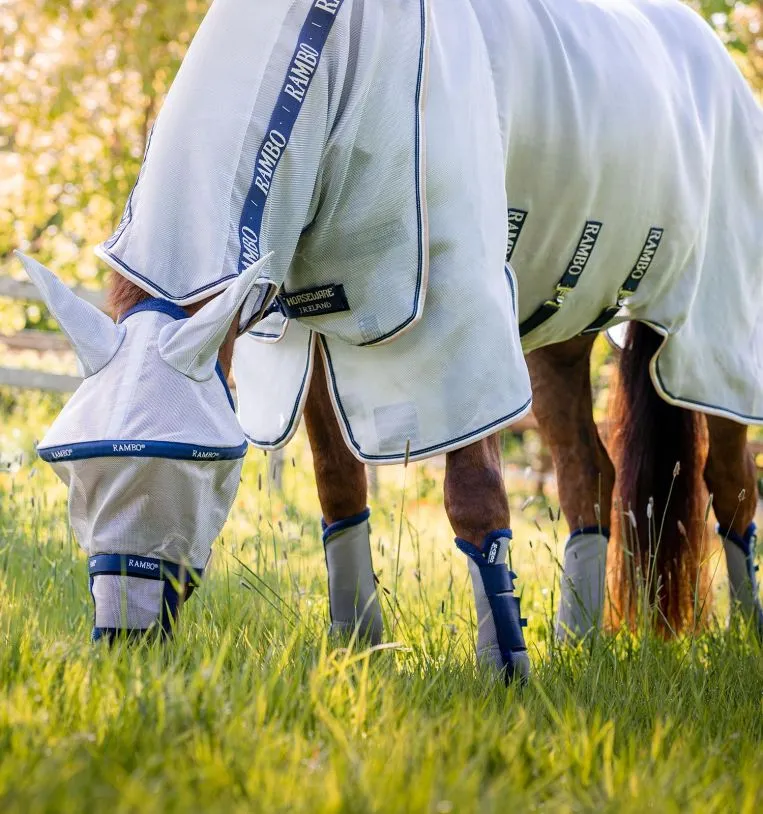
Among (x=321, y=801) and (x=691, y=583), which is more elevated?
(x=321, y=801)

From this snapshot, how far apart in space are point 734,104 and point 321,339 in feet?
6.13

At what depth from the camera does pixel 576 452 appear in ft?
13.1

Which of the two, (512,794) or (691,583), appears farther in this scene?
(691,583)

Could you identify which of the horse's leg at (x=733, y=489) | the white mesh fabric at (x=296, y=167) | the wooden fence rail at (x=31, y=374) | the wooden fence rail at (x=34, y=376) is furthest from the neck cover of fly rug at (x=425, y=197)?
the wooden fence rail at (x=31, y=374)

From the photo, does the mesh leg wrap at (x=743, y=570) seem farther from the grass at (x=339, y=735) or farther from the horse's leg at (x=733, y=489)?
the grass at (x=339, y=735)

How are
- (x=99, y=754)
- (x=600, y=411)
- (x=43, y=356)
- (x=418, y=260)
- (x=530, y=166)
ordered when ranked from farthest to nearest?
(x=43, y=356), (x=600, y=411), (x=530, y=166), (x=418, y=260), (x=99, y=754)

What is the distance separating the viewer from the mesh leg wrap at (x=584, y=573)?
3.63 m

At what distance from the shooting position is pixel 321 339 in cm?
280

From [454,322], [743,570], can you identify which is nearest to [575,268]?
[454,322]

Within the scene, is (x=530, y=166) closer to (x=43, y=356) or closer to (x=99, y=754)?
(x=99, y=754)

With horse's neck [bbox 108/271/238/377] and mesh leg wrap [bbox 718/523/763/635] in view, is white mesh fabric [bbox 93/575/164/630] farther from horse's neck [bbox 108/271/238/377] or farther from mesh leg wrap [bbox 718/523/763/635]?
mesh leg wrap [bbox 718/523/763/635]

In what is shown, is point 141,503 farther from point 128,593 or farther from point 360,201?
point 360,201

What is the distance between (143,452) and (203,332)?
0.79 ft

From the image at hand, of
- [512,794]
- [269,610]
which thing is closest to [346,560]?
[269,610]
